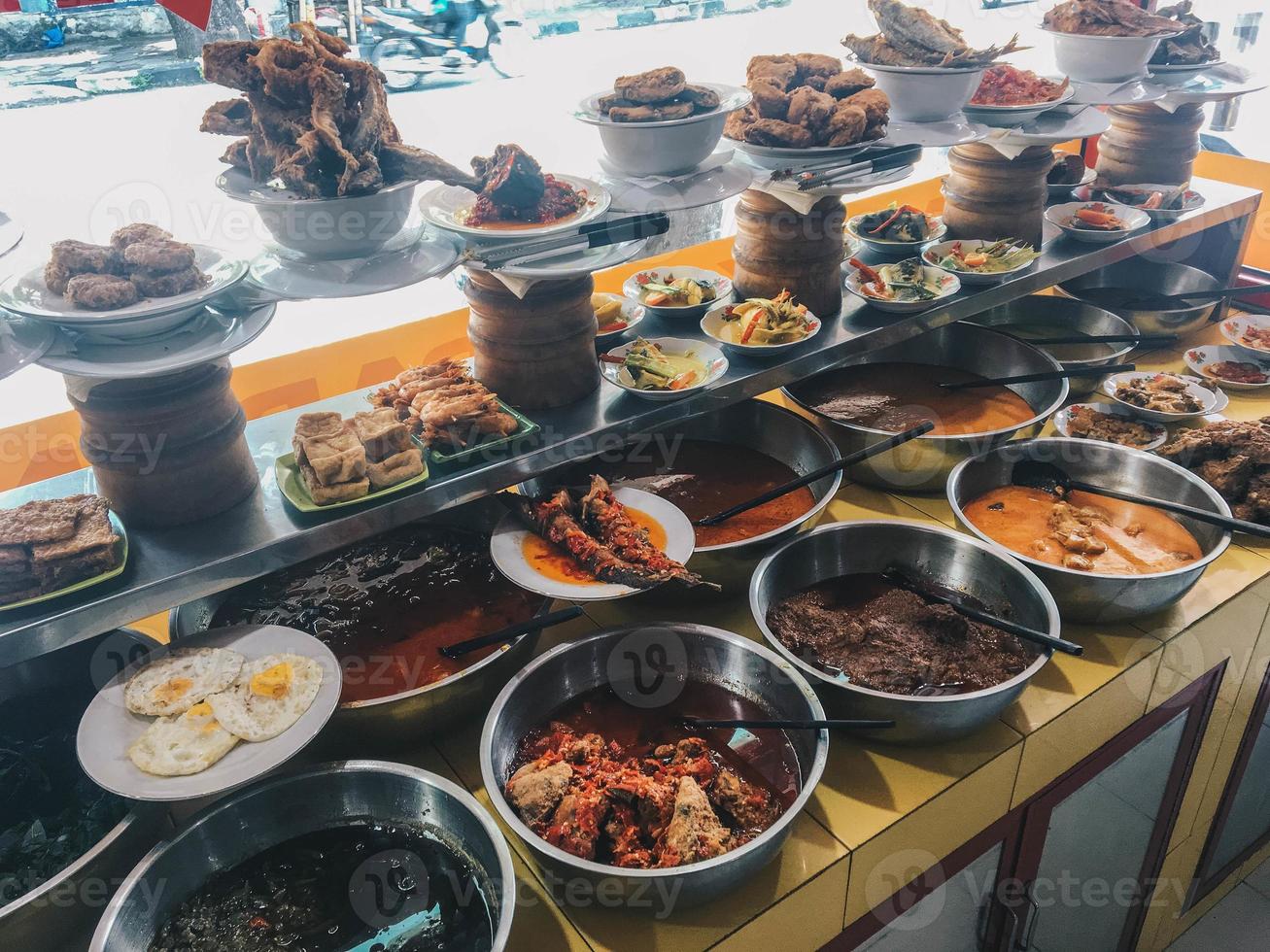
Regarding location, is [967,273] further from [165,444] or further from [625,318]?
[165,444]

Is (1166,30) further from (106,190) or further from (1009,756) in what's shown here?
(106,190)

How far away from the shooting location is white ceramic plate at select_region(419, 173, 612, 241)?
7.51ft

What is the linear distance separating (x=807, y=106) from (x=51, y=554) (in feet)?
7.47

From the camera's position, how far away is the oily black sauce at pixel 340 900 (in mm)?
1880

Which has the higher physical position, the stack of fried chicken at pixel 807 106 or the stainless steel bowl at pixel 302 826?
the stack of fried chicken at pixel 807 106

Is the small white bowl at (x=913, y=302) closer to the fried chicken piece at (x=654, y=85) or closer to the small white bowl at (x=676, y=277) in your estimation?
the small white bowl at (x=676, y=277)

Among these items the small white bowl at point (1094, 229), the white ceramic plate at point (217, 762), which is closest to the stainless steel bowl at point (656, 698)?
the white ceramic plate at point (217, 762)

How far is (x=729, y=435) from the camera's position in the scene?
3.34 m

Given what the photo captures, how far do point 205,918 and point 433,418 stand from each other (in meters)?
1.23

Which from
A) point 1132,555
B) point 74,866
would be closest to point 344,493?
point 74,866

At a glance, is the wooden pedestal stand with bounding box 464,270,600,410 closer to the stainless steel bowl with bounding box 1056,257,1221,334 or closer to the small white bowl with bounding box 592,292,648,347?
the small white bowl with bounding box 592,292,648,347

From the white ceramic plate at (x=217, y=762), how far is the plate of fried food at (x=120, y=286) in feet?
2.45

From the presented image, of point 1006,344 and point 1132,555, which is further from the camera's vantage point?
point 1006,344

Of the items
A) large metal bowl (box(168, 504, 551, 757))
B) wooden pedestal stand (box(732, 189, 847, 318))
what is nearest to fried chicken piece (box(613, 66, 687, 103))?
wooden pedestal stand (box(732, 189, 847, 318))
